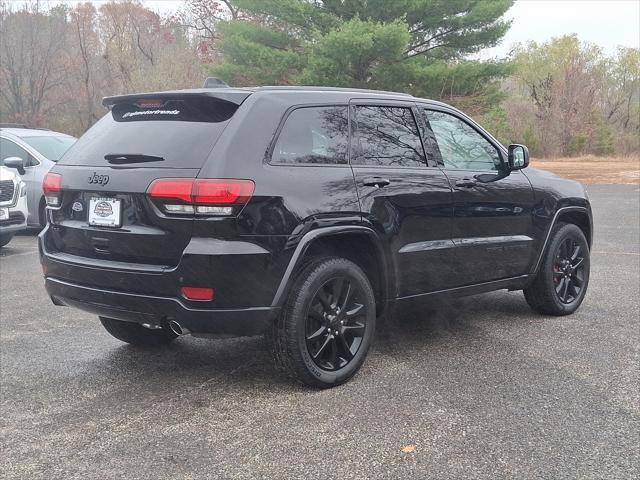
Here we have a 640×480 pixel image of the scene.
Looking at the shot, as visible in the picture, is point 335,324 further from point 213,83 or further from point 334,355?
point 213,83

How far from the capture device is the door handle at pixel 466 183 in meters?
4.80

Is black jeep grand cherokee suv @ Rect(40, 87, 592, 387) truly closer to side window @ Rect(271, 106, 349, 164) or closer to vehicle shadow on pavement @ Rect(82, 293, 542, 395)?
side window @ Rect(271, 106, 349, 164)

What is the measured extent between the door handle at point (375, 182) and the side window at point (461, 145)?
726 mm

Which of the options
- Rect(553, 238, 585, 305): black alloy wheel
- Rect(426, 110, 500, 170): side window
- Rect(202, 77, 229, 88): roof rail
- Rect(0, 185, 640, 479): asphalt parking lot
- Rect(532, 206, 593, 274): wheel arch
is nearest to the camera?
Rect(0, 185, 640, 479): asphalt parking lot

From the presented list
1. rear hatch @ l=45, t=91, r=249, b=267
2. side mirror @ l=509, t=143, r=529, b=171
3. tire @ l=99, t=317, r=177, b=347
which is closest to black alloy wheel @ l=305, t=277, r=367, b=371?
rear hatch @ l=45, t=91, r=249, b=267

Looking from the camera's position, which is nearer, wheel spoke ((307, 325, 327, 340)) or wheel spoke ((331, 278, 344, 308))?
wheel spoke ((307, 325, 327, 340))

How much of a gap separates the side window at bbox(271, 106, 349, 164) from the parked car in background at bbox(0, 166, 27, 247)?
6457mm

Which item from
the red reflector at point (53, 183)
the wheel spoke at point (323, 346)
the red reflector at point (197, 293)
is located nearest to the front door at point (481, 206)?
the wheel spoke at point (323, 346)

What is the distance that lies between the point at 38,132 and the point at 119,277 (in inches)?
364

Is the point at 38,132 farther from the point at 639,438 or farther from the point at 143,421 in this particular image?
the point at 639,438

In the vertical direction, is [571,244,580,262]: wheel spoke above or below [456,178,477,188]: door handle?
below

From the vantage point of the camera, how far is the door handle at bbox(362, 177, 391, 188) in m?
4.16

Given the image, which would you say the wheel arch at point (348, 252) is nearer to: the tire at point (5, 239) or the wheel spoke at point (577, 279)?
the wheel spoke at point (577, 279)

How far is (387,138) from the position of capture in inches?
177
